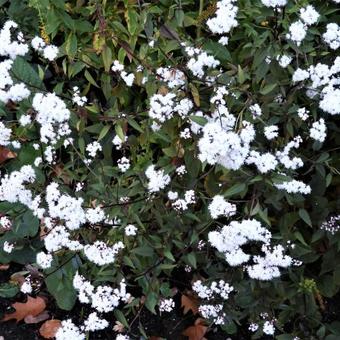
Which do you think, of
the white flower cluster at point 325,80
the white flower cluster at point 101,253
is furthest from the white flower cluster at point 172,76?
the white flower cluster at point 101,253

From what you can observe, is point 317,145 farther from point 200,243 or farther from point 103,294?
point 103,294

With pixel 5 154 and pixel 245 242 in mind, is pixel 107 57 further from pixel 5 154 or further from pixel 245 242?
pixel 245 242

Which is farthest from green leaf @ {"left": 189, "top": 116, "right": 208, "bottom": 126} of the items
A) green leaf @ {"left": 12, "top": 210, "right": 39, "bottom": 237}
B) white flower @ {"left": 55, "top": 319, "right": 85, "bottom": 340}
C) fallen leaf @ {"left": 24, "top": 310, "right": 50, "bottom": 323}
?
fallen leaf @ {"left": 24, "top": 310, "right": 50, "bottom": 323}

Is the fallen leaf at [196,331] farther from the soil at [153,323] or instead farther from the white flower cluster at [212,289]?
the white flower cluster at [212,289]

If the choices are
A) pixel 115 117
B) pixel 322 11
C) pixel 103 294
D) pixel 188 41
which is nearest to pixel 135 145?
pixel 115 117

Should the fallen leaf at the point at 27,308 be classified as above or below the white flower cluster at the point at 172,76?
below

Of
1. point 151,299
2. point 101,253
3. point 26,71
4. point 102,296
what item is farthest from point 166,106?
point 26,71
